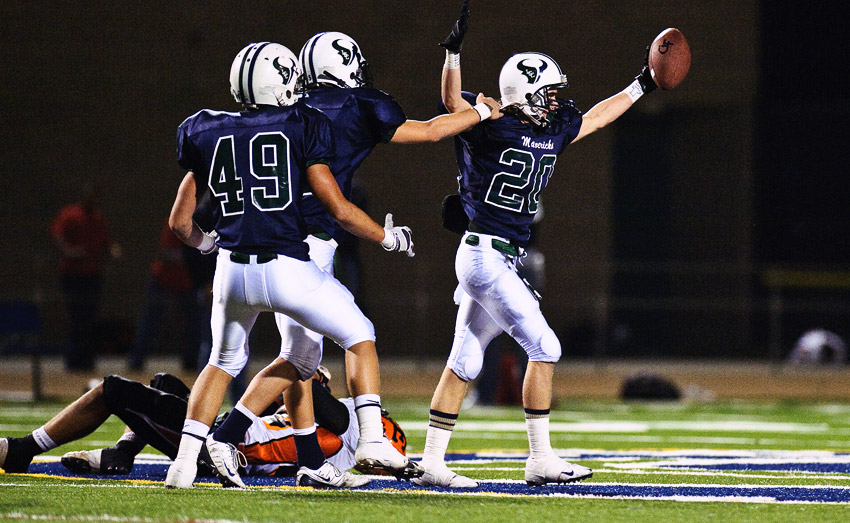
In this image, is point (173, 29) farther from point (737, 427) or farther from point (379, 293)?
point (737, 427)

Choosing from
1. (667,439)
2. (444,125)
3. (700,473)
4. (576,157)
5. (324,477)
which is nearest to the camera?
(324,477)

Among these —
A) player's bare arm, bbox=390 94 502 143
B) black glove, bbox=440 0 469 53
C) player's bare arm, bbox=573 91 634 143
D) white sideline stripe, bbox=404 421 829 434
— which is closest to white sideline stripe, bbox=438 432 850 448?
white sideline stripe, bbox=404 421 829 434

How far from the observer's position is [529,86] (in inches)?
229

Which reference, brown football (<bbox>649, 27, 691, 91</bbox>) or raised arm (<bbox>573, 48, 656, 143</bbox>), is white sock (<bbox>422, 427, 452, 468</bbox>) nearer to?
raised arm (<bbox>573, 48, 656, 143</bbox>)

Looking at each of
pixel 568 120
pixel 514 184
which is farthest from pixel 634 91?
pixel 514 184

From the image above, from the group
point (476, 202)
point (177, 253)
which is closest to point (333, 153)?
point (476, 202)

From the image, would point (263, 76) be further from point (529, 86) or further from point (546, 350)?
point (546, 350)

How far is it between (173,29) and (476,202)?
13037mm

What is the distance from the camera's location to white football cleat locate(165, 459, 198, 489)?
5.12 m

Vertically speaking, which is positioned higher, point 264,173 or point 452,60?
point 452,60

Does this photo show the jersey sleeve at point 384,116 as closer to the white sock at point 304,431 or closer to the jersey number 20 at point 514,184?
the jersey number 20 at point 514,184

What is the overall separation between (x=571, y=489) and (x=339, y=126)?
176cm

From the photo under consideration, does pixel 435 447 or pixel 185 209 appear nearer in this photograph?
pixel 185 209

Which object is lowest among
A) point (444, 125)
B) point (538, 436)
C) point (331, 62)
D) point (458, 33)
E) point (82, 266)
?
point (538, 436)
